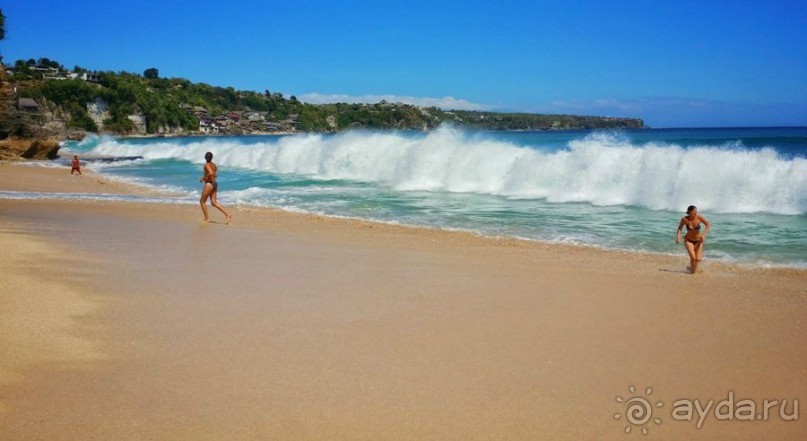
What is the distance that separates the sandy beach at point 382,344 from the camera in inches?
143

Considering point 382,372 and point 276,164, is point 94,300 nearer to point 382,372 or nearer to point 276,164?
point 382,372

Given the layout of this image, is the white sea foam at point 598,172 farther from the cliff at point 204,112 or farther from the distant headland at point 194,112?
the cliff at point 204,112

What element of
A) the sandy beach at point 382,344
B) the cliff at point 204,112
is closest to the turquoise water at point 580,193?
the sandy beach at point 382,344

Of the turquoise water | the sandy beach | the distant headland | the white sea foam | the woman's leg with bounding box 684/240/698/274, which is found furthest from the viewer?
the distant headland

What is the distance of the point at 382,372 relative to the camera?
4.32m

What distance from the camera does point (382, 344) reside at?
488 centimetres

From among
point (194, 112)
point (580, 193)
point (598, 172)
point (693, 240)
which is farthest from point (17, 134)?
point (194, 112)

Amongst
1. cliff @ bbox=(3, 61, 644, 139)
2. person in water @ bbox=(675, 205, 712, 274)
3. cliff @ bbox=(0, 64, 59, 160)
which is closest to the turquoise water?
person in water @ bbox=(675, 205, 712, 274)

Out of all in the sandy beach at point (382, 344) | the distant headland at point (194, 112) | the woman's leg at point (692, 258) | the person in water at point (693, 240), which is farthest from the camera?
the distant headland at point (194, 112)

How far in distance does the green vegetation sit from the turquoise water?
97.7 m

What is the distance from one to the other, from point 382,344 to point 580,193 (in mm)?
14513

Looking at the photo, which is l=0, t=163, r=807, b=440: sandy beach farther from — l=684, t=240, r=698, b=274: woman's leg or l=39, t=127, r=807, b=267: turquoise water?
l=39, t=127, r=807, b=267: turquoise water

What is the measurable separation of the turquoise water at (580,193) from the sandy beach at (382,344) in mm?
2832

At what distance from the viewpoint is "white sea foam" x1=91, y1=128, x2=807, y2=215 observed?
50.4ft
